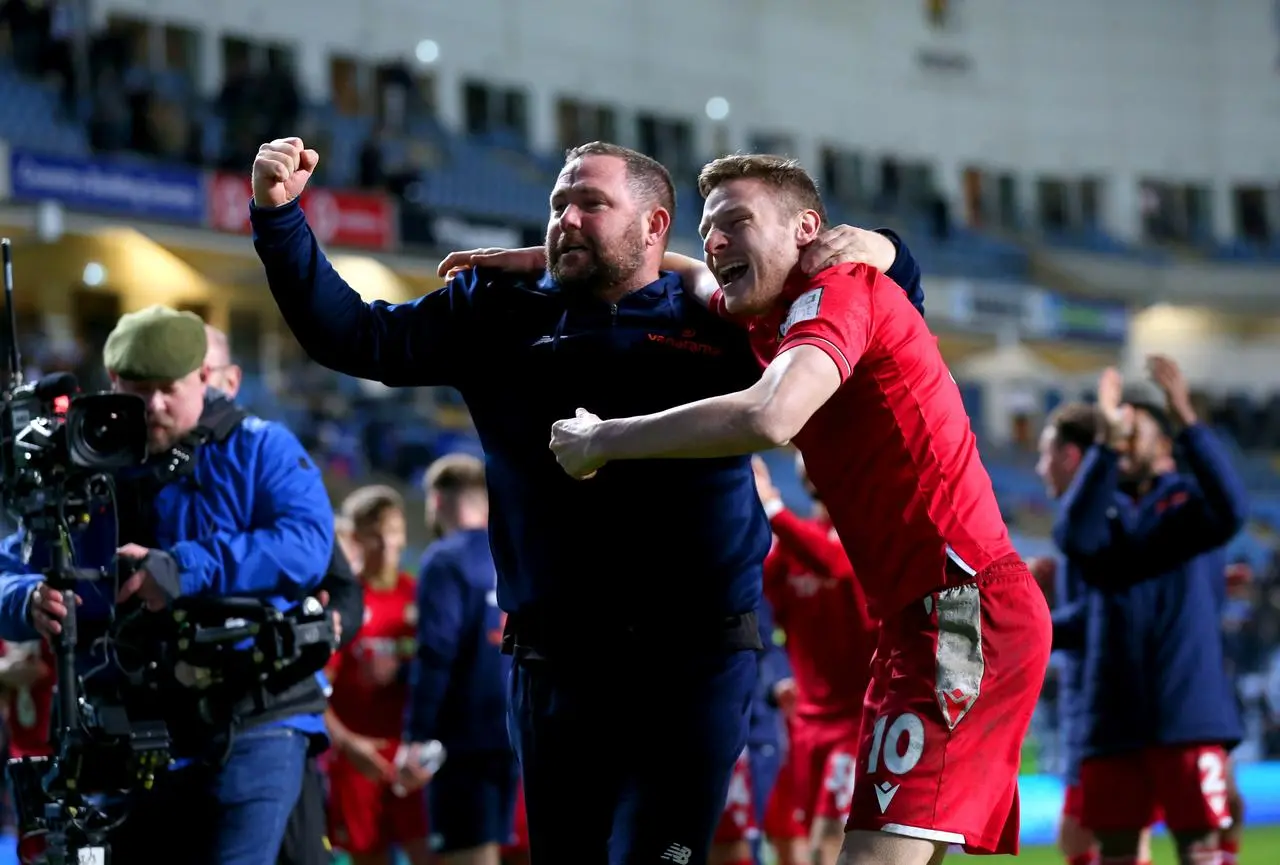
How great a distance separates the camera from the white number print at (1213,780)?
639 centimetres

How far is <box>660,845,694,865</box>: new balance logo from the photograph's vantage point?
4039mm

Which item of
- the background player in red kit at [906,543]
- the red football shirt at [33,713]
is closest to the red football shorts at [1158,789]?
the background player in red kit at [906,543]

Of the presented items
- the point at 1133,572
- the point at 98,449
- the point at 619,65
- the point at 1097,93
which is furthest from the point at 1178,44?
the point at 98,449

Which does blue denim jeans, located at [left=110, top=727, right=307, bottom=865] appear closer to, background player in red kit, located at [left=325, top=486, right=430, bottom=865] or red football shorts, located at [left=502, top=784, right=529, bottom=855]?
red football shorts, located at [left=502, top=784, right=529, bottom=855]

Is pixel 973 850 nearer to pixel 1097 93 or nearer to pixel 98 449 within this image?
pixel 98 449

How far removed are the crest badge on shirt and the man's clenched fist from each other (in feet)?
3.99

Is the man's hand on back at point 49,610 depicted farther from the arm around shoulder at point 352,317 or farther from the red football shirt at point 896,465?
the red football shirt at point 896,465

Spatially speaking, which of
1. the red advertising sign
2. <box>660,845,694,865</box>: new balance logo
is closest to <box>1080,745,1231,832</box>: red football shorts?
<box>660,845,694,865</box>: new balance logo

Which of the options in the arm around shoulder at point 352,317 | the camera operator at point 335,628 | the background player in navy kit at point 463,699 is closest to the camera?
the arm around shoulder at point 352,317

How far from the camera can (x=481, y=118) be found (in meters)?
35.4

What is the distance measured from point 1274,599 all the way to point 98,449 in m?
21.0

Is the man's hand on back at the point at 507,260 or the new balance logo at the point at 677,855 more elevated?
the man's hand on back at the point at 507,260

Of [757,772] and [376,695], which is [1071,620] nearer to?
[757,772]

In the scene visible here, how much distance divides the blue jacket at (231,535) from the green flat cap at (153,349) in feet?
0.79
